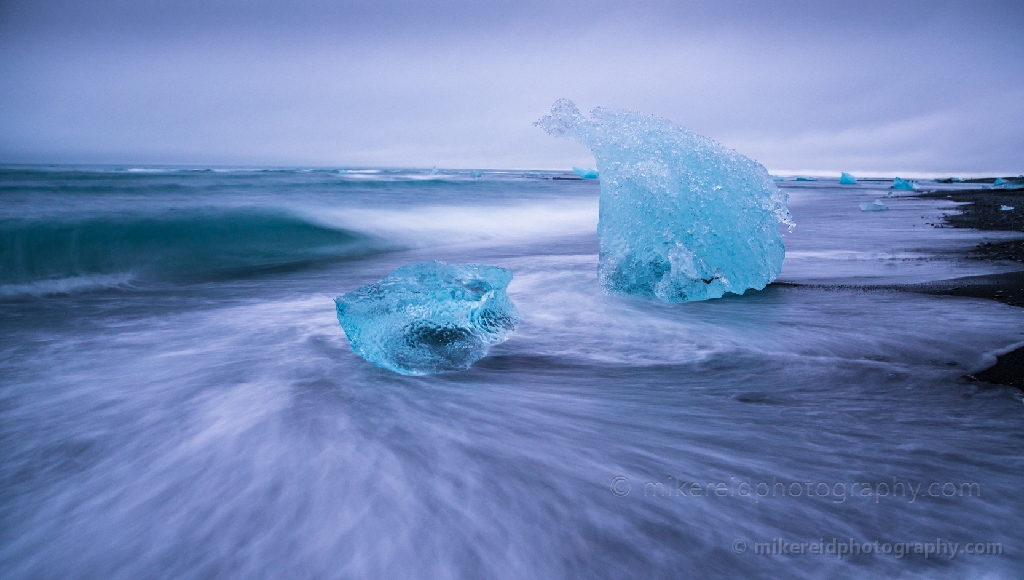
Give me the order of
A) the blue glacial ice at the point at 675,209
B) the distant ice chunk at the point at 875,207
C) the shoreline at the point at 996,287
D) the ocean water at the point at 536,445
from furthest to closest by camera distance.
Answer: the distant ice chunk at the point at 875,207
the blue glacial ice at the point at 675,209
the shoreline at the point at 996,287
the ocean water at the point at 536,445

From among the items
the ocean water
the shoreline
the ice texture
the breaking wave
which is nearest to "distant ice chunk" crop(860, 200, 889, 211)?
the shoreline

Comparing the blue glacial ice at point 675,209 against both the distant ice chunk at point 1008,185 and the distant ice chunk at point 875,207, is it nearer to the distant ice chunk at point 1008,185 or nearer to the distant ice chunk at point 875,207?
the distant ice chunk at point 875,207

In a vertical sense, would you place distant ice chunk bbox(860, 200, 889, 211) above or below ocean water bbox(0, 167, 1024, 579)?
above

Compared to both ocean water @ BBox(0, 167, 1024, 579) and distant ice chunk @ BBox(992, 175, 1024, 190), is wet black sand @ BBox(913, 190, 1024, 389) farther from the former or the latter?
distant ice chunk @ BBox(992, 175, 1024, 190)

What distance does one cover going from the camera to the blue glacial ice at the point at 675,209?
11.5 ft

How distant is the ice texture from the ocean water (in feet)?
0.39

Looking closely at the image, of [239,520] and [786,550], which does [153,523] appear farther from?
[786,550]

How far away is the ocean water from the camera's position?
133cm

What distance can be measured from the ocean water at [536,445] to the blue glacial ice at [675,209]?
0.70ft

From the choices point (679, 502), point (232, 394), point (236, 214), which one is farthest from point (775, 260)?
point (236, 214)

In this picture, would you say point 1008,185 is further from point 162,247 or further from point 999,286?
point 162,247

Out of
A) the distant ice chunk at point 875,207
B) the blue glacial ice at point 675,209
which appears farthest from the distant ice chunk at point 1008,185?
the blue glacial ice at point 675,209

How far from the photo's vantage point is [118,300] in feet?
14.1

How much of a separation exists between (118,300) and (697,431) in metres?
4.46
